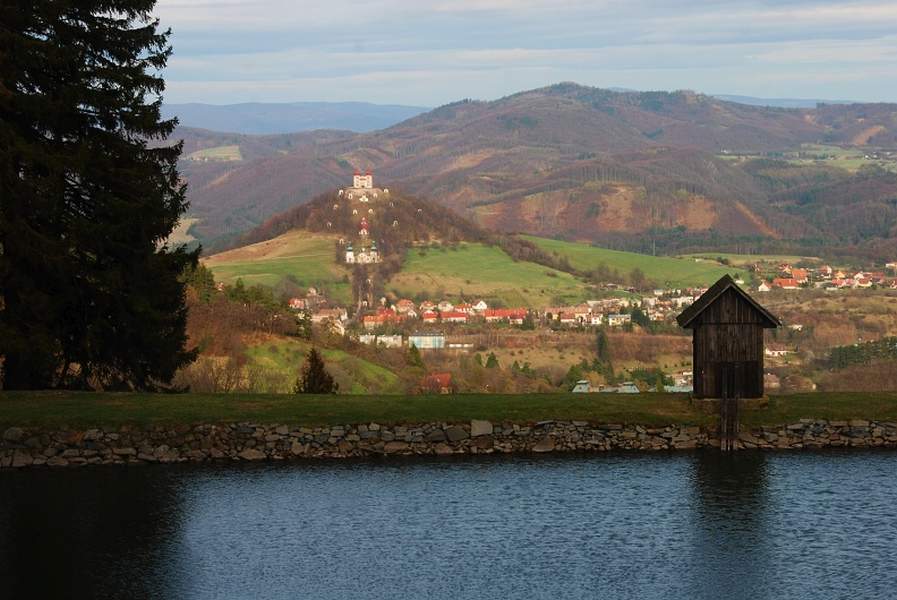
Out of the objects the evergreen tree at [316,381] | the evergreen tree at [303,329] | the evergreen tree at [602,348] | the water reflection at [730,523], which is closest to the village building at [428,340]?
the evergreen tree at [602,348]

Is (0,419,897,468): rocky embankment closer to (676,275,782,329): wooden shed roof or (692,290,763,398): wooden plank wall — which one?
(692,290,763,398): wooden plank wall

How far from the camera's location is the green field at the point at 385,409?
3547 centimetres

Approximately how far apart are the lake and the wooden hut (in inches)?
111

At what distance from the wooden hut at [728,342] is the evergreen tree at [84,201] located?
1603cm

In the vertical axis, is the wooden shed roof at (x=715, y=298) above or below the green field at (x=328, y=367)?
above

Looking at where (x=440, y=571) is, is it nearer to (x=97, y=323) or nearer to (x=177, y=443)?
→ (x=177, y=443)

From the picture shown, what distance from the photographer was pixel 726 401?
36344mm

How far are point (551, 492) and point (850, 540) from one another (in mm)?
7361

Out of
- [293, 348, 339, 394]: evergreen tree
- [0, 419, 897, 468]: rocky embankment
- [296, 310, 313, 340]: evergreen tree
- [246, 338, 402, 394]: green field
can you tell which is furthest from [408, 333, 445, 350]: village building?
[0, 419, 897, 468]: rocky embankment

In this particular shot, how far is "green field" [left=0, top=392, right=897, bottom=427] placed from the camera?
35.5m

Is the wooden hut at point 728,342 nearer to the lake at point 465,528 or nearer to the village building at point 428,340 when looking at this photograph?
the lake at point 465,528

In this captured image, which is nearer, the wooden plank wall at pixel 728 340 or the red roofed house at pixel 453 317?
the wooden plank wall at pixel 728 340

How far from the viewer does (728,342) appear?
36562 millimetres

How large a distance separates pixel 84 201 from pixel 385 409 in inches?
443
